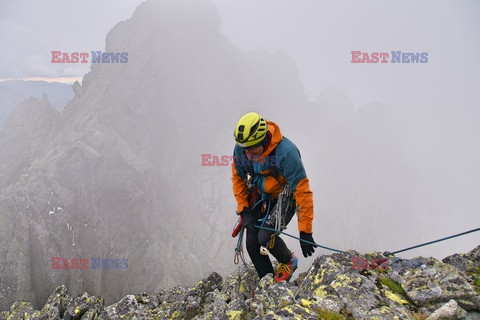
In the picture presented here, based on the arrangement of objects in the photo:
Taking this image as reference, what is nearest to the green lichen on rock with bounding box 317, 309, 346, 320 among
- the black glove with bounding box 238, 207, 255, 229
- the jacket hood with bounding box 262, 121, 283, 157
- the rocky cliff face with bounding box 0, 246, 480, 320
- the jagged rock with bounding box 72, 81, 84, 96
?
the rocky cliff face with bounding box 0, 246, 480, 320

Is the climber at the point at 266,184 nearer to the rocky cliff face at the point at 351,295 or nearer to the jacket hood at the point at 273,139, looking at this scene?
the jacket hood at the point at 273,139

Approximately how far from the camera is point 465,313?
5.74 meters

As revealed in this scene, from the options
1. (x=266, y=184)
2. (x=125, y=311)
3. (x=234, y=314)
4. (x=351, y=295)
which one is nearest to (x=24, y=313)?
(x=125, y=311)

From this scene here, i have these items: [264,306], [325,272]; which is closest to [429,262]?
[325,272]

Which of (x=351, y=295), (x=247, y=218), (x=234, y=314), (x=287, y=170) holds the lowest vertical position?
(x=234, y=314)

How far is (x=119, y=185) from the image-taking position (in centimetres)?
14662

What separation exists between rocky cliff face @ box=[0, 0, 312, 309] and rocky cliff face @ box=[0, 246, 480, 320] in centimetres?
12516

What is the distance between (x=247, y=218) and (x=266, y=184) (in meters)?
1.21

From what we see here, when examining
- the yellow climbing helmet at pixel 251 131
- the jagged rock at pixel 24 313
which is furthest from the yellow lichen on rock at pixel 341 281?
the jagged rock at pixel 24 313

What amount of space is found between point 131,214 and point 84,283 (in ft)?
118

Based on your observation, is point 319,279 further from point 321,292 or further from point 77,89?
point 77,89

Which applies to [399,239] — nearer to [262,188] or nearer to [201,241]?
[201,241]

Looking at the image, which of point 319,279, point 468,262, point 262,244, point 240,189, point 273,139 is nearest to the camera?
point 273,139

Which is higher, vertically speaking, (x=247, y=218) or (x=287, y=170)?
(x=287, y=170)
